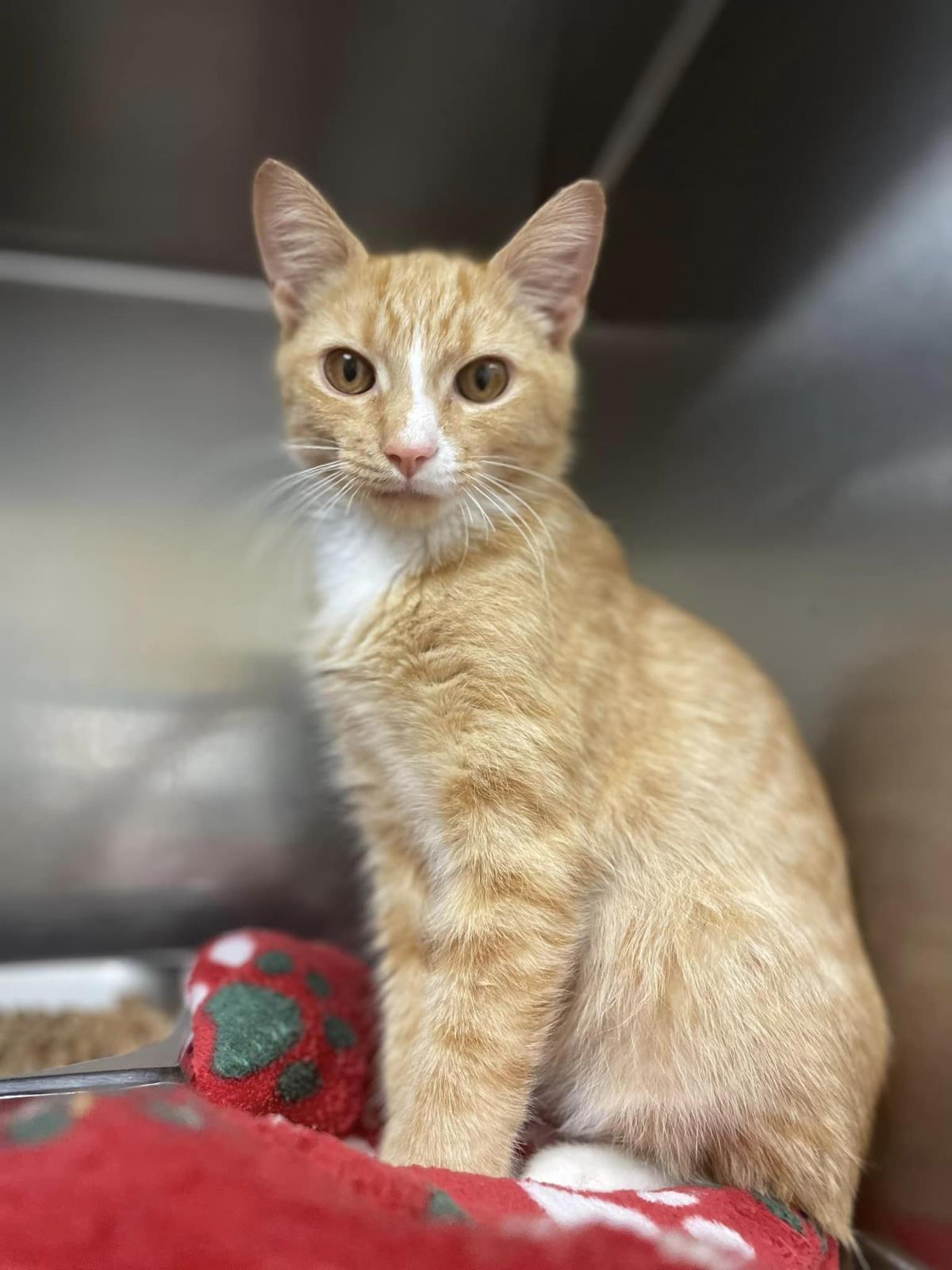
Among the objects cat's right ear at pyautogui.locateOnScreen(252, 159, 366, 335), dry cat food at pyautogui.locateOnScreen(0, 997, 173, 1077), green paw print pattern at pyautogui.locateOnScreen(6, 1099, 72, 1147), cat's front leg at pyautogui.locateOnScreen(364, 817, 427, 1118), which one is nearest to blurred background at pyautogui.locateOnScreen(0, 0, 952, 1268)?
dry cat food at pyautogui.locateOnScreen(0, 997, 173, 1077)

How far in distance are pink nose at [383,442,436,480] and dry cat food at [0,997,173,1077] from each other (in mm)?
813

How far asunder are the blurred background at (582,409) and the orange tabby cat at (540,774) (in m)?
0.15

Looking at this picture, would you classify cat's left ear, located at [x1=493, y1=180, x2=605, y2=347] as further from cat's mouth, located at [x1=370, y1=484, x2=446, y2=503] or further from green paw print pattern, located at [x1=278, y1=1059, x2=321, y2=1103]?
green paw print pattern, located at [x1=278, y1=1059, x2=321, y2=1103]

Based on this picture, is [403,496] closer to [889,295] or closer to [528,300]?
[528,300]

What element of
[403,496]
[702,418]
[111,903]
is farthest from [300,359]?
[111,903]

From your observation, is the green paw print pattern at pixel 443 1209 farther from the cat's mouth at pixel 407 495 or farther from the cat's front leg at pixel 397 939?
the cat's mouth at pixel 407 495

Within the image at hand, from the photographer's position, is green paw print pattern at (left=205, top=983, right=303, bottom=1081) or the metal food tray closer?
green paw print pattern at (left=205, top=983, right=303, bottom=1081)

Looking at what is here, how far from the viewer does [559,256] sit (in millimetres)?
1091

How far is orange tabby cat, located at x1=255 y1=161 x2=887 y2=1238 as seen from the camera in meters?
0.94

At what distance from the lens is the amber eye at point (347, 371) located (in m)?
1.07

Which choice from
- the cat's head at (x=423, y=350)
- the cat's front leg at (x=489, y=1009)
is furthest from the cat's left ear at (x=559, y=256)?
the cat's front leg at (x=489, y=1009)

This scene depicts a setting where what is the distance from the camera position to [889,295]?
1.10 meters

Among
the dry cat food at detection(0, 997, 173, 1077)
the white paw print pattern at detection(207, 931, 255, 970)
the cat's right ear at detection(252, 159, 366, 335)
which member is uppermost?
the cat's right ear at detection(252, 159, 366, 335)

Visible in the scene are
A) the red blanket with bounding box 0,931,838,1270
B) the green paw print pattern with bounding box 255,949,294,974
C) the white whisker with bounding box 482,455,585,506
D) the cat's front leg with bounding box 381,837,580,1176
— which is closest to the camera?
the red blanket with bounding box 0,931,838,1270
